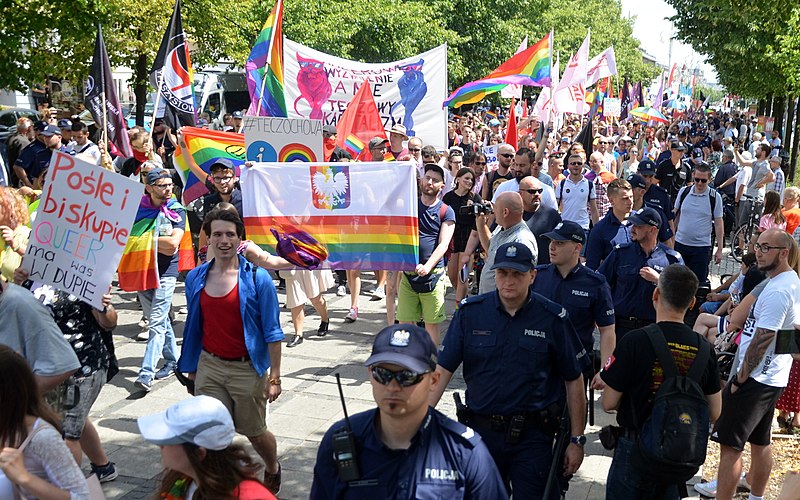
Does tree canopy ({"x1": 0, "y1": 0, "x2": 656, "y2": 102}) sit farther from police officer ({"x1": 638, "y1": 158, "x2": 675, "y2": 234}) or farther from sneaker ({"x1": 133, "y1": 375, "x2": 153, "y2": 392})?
police officer ({"x1": 638, "y1": 158, "x2": 675, "y2": 234})

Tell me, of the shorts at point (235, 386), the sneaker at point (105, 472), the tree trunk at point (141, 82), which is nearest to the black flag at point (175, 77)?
the sneaker at point (105, 472)

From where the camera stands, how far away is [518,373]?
4418 millimetres

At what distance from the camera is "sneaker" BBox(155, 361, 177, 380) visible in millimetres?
8148

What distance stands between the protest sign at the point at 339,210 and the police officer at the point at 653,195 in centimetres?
332

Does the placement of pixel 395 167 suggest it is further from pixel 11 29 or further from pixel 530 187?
pixel 11 29

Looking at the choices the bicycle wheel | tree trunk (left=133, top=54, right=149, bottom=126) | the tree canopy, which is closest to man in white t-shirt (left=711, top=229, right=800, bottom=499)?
the bicycle wheel

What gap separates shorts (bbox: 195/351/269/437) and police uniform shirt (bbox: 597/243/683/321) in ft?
9.27

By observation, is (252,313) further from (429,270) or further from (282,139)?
(282,139)

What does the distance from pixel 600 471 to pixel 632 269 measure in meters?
1.49

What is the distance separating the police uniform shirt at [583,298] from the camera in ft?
18.4

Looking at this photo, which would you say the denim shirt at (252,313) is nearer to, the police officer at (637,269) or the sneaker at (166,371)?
the police officer at (637,269)

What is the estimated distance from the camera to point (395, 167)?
790 cm

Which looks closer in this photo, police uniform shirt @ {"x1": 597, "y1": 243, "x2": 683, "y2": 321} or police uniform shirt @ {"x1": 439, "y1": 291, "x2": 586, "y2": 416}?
police uniform shirt @ {"x1": 439, "y1": 291, "x2": 586, "y2": 416}

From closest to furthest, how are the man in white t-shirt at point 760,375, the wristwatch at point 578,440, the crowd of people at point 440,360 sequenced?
the crowd of people at point 440,360
the wristwatch at point 578,440
the man in white t-shirt at point 760,375
